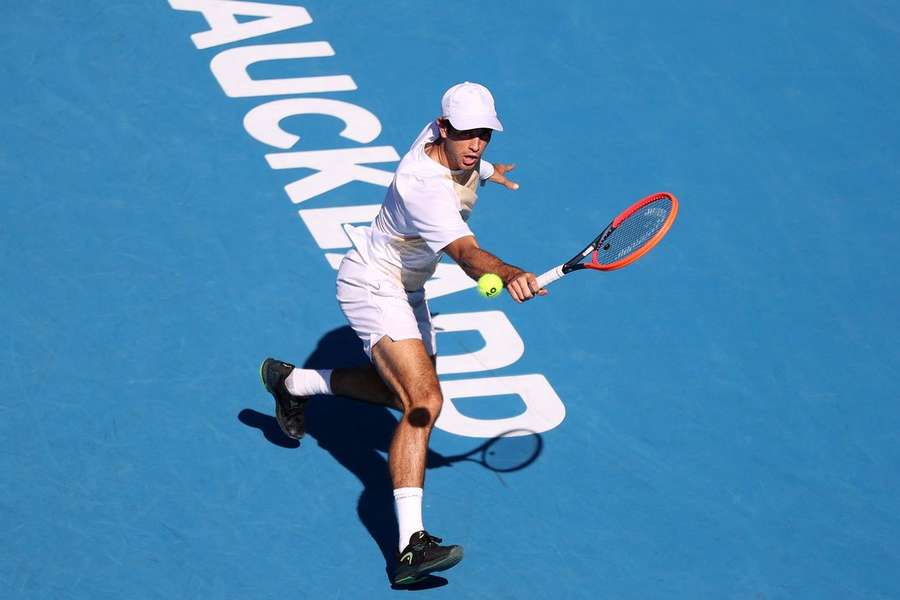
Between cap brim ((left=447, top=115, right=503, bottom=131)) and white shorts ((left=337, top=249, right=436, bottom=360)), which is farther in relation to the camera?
white shorts ((left=337, top=249, right=436, bottom=360))

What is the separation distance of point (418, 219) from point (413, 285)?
633 millimetres

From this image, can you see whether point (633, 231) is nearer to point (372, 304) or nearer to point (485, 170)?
point (485, 170)

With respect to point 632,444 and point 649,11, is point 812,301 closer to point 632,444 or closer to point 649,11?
point 632,444

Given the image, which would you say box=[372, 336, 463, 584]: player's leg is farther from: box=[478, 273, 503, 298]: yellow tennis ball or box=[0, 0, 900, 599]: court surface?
box=[478, 273, 503, 298]: yellow tennis ball

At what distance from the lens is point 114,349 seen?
7781 mm

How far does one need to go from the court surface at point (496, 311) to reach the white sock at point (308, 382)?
0.37 m

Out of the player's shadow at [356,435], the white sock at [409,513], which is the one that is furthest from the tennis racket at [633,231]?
the player's shadow at [356,435]

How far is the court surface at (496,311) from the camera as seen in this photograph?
6.95 meters

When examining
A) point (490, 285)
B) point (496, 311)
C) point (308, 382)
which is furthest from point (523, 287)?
point (496, 311)

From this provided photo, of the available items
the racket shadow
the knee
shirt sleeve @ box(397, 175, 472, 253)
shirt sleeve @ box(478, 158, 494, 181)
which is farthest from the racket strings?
the racket shadow

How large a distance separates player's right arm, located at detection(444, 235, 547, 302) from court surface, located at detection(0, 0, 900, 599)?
1.58m

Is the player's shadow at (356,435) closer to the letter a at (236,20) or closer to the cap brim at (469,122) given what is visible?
the cap brim at (469,122)

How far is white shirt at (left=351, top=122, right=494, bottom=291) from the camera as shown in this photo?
6.41 meters

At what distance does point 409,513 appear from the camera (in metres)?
6.43
